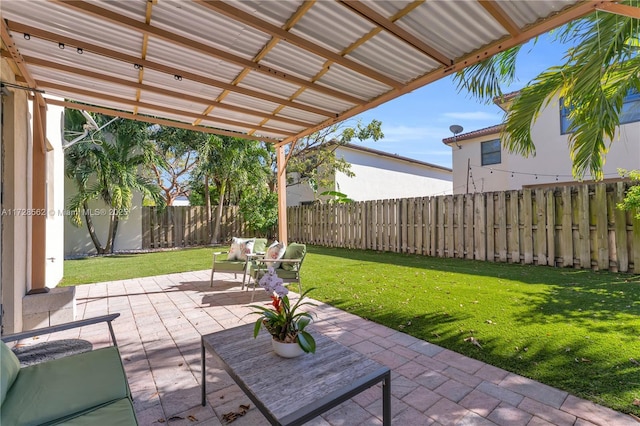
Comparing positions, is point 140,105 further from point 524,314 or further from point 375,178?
point 375,178

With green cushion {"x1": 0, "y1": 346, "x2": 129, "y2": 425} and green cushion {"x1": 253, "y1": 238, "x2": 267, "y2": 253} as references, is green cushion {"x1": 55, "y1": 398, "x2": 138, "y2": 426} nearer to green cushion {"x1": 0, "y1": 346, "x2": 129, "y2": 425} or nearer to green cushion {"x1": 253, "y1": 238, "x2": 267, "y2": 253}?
green cushion {"x1": 0, "y1": 346, "x2": 129, "y2": 425}

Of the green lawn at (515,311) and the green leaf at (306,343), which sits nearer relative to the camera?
the green leaf at (306,343)

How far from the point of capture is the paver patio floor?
2205mm

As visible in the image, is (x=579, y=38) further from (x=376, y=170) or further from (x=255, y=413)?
(x=376, y=170)

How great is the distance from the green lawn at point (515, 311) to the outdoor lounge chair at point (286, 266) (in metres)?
0.59

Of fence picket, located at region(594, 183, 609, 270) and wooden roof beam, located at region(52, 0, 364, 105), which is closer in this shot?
wooden roof beam, located at region(52, 0, 364, 105)

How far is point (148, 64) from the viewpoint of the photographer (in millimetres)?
3637

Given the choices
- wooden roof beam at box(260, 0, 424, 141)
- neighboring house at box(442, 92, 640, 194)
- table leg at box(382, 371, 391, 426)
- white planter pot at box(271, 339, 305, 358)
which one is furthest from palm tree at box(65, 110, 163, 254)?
neighboring house at box(442, 92, 640, 194)

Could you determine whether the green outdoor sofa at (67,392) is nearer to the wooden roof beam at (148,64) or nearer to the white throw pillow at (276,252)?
the wooden roof beam at (148,64)

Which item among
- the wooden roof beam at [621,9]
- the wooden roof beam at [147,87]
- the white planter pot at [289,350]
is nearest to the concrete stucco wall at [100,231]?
the wooden roof beam at [147,87]

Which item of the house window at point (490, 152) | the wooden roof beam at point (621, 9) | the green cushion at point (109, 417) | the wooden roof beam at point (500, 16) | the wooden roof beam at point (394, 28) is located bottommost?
the green cushion at point (109, 417)

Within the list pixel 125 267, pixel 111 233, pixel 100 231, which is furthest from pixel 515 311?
pixel 100 231

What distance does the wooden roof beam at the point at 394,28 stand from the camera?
264 cm

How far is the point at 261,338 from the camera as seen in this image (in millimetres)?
2416
